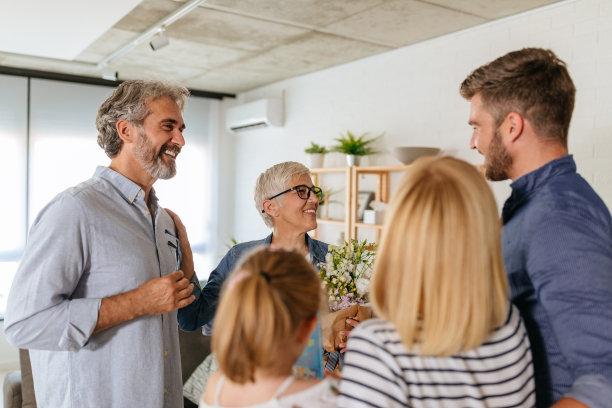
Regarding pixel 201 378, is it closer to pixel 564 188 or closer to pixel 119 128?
pixel 119 128

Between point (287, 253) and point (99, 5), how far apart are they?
8.38 feet

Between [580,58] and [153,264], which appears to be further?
[580,58]

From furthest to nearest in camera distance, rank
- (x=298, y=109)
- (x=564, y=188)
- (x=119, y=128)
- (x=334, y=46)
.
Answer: (x=298, y=109)
(x=334, y=46)
(x=119, y=128)
(x=564, y=188)

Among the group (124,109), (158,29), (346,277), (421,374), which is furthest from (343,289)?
(158,29)

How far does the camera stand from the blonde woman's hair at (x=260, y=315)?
35.1 inches

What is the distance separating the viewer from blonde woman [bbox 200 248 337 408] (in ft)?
2.93

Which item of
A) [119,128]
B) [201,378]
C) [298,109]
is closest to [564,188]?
[119,128]

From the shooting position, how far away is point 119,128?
178cm

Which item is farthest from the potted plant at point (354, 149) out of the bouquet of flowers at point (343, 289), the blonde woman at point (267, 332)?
the blonde woman at point (267, 332)

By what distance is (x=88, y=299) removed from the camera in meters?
1.48

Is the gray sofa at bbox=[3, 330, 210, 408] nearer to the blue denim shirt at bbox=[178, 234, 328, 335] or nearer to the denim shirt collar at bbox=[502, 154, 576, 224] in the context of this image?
the blue denim shirt at bbox=[178, 234, 328, 335]

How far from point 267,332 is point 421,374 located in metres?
0.28

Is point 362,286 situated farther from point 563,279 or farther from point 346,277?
point 563,279

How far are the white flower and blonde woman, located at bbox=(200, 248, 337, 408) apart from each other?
710 mm
